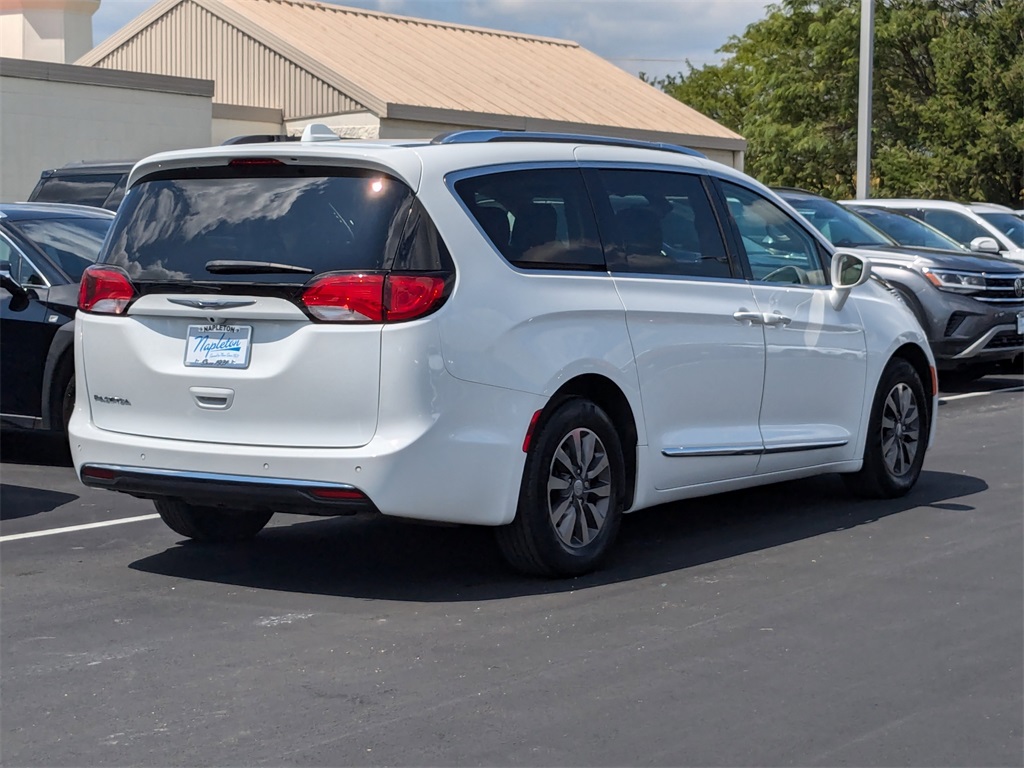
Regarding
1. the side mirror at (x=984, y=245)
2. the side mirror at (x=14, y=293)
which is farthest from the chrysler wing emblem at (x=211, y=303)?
the side mirror at (x=984, y=245)

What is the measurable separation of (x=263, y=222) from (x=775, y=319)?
108 inches

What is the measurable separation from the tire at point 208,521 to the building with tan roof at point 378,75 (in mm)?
21540

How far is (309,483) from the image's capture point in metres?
5.85

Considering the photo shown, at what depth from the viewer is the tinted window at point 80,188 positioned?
16172 mm

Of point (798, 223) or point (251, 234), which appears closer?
point (251, 234)

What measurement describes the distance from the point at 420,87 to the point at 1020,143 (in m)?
18.2

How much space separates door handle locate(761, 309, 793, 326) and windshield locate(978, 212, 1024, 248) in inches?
456

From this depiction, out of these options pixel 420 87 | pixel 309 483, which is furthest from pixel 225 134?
pixel 309 483

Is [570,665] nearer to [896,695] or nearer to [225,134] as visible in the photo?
[896,695]

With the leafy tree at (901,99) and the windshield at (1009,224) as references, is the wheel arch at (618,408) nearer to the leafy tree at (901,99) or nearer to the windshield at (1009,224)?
the windshield at (1009,224)

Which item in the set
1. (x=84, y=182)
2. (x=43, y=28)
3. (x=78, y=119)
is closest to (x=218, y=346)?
(x=84, y=182)

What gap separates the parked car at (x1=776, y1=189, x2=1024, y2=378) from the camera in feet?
44.5

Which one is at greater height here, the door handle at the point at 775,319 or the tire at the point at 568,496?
the door handle at the point at 775,319

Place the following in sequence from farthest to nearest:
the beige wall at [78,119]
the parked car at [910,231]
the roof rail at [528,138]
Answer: the beige wall at [78,119], the parked car at [910,231], the roof rail at [528,138]
